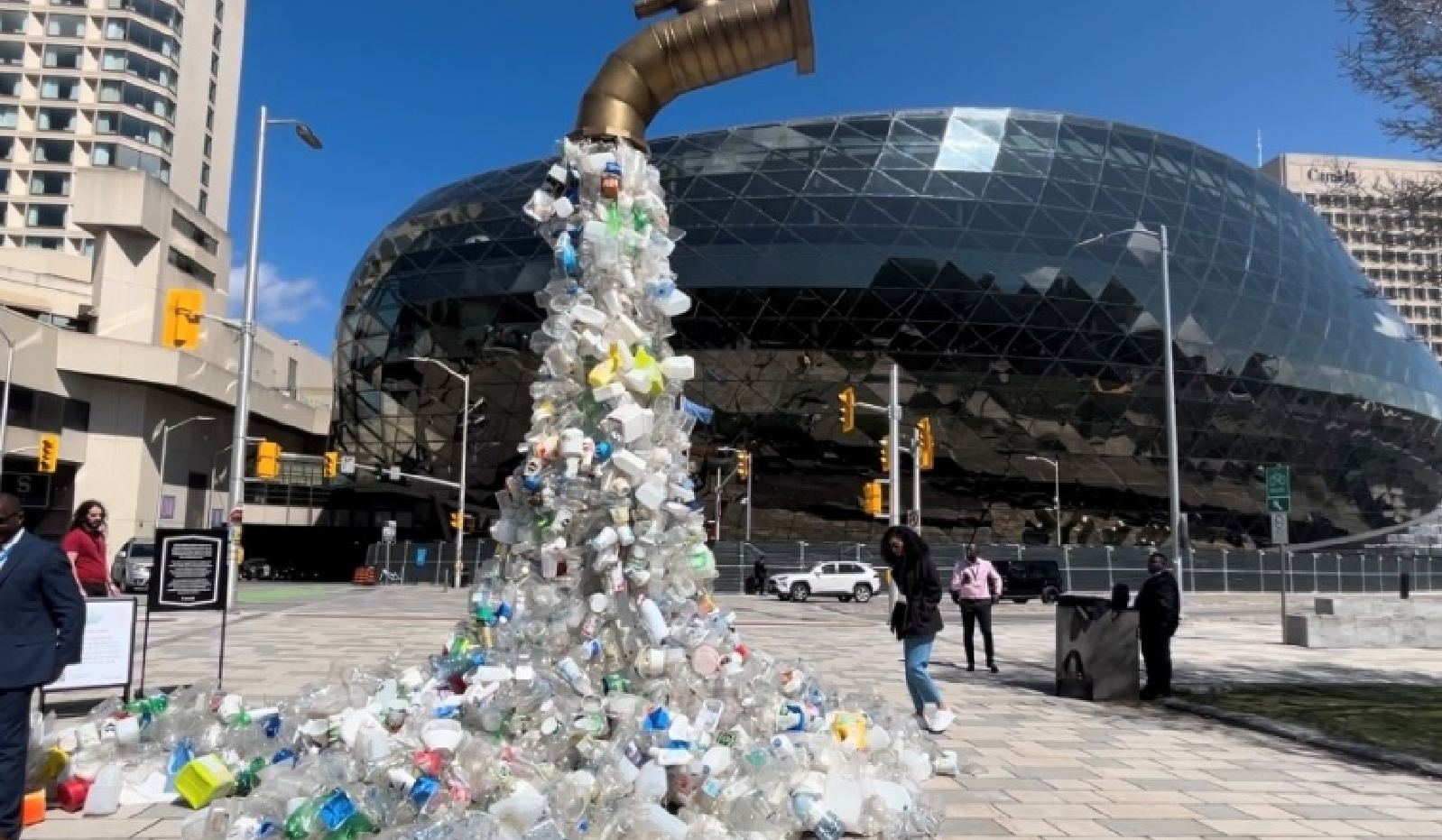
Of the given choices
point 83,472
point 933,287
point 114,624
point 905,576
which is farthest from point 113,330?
point 905,576

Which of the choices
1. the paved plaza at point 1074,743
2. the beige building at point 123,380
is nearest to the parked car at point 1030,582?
the paved plaza at point 1074,743

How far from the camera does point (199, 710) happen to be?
701 centimetres

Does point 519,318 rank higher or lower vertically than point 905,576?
higher

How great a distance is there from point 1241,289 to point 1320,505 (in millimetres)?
13648

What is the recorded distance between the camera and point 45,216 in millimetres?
65312

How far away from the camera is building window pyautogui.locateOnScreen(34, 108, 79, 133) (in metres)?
65.4

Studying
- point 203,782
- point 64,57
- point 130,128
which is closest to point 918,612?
point 203,782

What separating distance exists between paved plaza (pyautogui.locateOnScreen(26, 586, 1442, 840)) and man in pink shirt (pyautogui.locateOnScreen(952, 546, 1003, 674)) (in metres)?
0.49

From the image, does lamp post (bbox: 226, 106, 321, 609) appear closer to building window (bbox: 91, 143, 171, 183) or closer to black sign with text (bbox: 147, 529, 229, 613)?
black sign with text (bbox: 147, 529, 229, 613)

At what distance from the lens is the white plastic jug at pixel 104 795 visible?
5742 mm

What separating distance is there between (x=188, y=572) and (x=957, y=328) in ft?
138

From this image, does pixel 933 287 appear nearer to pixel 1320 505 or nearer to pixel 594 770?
pixel 1320 505

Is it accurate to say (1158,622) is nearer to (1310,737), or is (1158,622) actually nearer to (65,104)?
(1310,737)

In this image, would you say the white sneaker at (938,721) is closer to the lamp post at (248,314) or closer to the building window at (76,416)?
the lamp post at (248,314)
